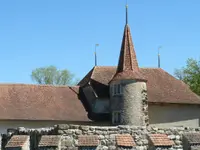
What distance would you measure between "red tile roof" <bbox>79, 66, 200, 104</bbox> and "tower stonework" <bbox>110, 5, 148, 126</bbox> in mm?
2210

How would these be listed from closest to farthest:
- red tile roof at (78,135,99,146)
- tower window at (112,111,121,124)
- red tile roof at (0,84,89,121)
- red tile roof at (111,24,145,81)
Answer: red tile roof at (78,135,99,146)
red tile roof at (0,84,89,121)
red tile roof at (111,24,145,81)
tower window at (112,111,121,124)

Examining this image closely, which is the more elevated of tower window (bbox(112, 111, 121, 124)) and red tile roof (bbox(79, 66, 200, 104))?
red tile roof (bbox(79, 66, 200, 104))

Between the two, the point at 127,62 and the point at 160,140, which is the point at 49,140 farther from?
the point at 127,62

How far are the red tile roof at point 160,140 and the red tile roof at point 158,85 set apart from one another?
21357 mm

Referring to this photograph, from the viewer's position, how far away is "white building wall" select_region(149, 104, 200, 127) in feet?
132

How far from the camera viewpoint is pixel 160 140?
18.0 metres

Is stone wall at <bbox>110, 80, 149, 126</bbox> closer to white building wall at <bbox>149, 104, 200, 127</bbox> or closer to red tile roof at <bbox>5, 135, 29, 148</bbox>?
white building wall at <bbox>149, 104, 200, 127</bbox>

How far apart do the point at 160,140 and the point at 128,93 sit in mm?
19574

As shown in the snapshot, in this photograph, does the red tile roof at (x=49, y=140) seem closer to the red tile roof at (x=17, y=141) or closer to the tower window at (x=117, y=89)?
the red tile roof at (x=17, y=141)

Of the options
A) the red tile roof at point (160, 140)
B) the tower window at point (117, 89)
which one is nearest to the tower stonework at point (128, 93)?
the tower window at point (117, 89)

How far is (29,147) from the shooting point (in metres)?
18.9

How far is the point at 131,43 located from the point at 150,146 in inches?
868

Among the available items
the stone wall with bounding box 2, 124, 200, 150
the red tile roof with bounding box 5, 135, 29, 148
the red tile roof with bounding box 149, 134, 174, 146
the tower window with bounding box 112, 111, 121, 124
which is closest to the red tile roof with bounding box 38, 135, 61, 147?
the stone wall with bounding box 2, 124, 200, 150

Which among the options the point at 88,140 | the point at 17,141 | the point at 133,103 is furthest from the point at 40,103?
the point at 88,140
